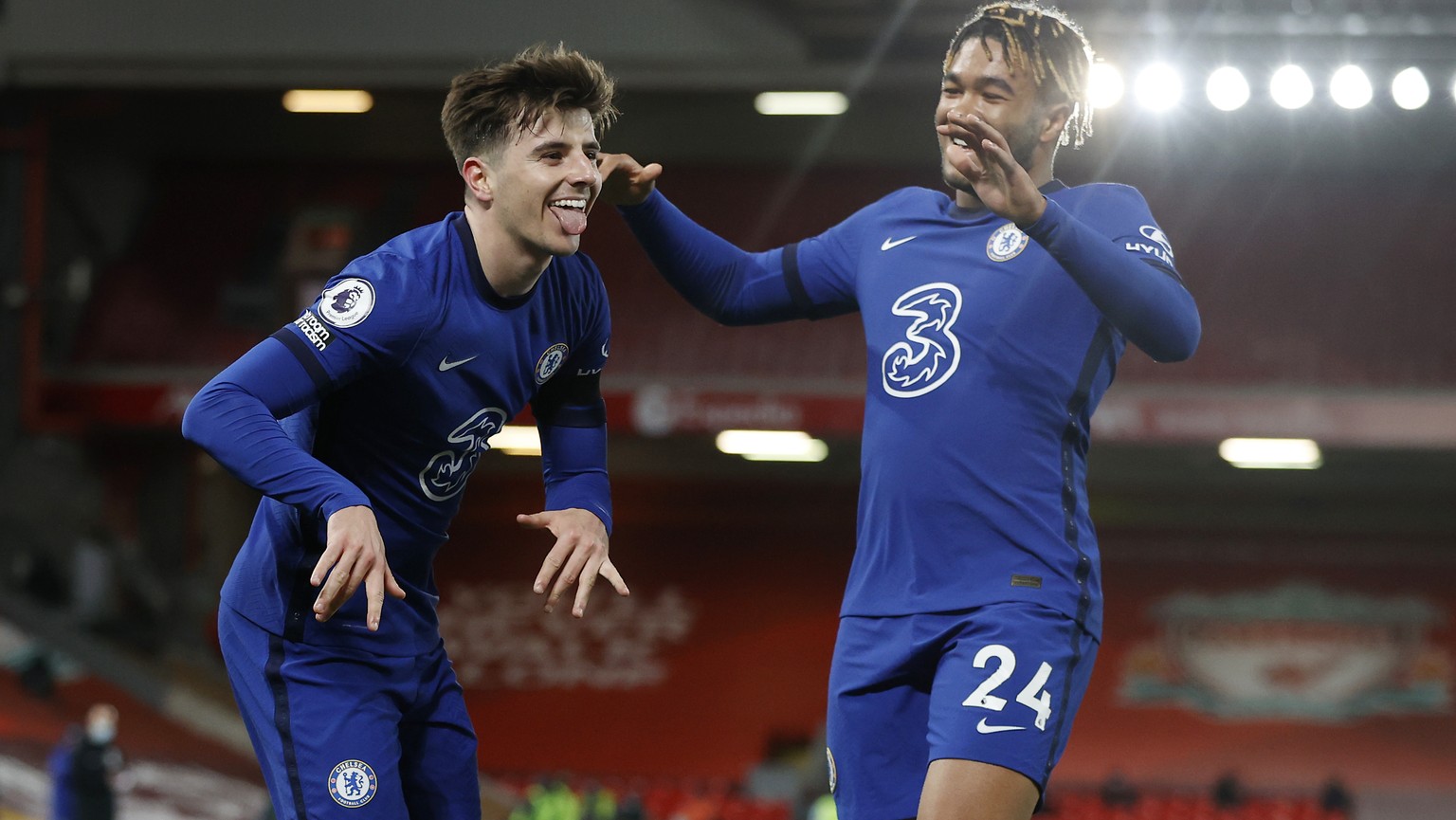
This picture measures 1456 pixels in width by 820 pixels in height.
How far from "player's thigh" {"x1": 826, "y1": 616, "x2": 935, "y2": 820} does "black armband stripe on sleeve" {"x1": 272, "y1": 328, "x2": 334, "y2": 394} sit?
44.2 inches

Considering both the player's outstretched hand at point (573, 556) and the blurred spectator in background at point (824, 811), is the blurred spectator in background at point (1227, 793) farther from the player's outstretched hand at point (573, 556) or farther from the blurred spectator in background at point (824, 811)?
the player's outstretched hand at point (573, 556)

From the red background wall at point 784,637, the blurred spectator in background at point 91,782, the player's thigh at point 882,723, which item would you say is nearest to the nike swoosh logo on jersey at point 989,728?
the player's thigh at point 882,723

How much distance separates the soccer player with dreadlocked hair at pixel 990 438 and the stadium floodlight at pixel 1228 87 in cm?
1052

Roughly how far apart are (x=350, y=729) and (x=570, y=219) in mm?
1077

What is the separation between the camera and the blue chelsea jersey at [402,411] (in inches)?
112

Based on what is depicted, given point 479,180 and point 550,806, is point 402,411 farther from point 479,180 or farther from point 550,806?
point 550,806

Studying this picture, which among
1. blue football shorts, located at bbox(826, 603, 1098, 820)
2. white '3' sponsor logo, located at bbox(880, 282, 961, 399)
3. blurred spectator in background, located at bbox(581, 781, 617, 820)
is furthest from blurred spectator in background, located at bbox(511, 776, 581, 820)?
white '3' sponsor logo, located at bbox(880, 282, 961, 399)

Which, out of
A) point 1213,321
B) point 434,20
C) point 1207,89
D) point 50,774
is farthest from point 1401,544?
point 50,774

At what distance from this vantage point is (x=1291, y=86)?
41.7 ft

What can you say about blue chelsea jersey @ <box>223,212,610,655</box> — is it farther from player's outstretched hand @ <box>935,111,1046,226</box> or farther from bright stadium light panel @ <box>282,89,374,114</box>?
bright stadium light panel @ <box>282,89,374,114</box>

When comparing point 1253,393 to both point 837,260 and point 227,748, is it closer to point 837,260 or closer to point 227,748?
point 227,748

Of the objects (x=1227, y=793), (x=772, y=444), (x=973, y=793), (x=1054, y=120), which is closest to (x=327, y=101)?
(x=772, y=444)

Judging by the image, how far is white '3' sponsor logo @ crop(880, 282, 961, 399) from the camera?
2.93 m

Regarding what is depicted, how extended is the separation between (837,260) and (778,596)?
13570 millimetres
